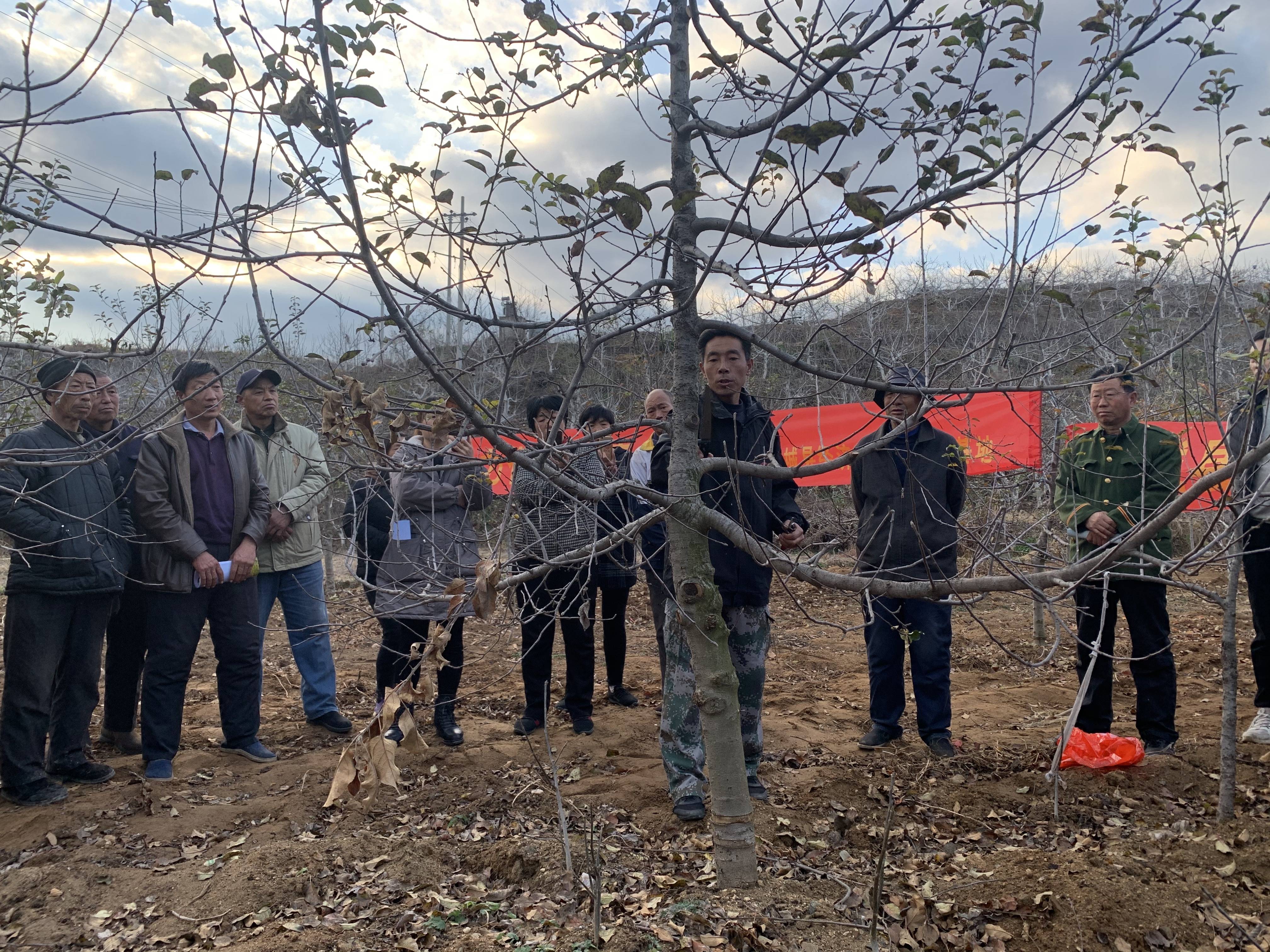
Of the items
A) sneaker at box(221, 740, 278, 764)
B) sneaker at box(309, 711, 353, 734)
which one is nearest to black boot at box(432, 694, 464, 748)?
sneaker at box(309, 711, 353, 734)

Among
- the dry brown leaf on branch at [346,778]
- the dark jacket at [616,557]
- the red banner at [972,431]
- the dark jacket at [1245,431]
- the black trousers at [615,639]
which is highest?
the red banner at [972,431]

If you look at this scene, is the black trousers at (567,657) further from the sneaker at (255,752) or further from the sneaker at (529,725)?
the sneaker at (255,752)

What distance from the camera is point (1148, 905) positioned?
2.64 m

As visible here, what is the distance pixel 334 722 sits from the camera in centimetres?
507

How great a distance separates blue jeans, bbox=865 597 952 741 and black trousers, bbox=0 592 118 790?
3792 mm

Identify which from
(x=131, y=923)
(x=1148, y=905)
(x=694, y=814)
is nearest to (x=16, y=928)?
(x=131, y=923)

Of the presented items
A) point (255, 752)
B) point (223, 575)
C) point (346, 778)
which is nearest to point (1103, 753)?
point (346, 778)

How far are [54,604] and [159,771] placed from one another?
96cm

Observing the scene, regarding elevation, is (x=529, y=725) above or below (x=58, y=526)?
below

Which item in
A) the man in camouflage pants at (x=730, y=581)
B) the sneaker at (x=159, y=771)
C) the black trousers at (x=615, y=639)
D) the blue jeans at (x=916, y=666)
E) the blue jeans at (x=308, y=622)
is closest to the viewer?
the man in camouflage pants at (x=730, y=581)

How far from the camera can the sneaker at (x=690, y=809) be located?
359 centimetres

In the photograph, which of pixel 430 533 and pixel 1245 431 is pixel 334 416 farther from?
pixel 430 533

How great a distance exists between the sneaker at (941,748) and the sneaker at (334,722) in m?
3.25

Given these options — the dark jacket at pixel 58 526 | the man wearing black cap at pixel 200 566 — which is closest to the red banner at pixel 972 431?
the man wearing black cap at pixel 200 566
